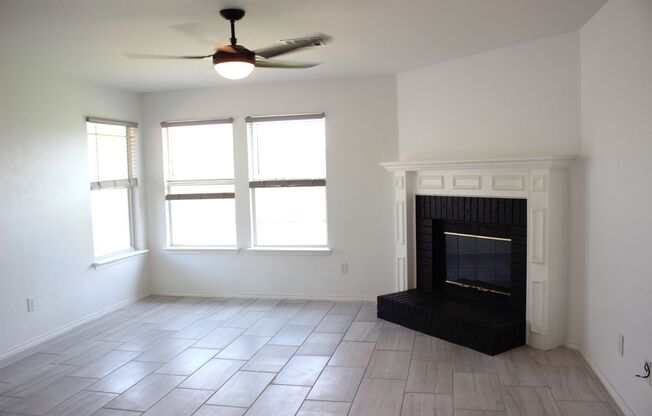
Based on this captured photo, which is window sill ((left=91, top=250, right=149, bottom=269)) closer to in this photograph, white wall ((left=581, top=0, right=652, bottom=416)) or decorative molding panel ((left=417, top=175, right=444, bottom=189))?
decorative molding panel ((left=417, top=175, right=444, bottom=189))

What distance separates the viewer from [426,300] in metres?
4.63

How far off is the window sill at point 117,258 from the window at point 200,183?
0.38 meters

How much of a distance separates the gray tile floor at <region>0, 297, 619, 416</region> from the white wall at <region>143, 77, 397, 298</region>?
2.36 ft

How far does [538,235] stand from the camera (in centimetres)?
389

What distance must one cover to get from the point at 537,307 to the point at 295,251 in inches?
103

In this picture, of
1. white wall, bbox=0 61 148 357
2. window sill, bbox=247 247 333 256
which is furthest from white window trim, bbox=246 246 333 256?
white wall, bbox=0 61 148 357

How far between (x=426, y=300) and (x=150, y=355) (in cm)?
245

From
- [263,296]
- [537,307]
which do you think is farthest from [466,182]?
[263,296]

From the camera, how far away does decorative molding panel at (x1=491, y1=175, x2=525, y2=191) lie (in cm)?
401

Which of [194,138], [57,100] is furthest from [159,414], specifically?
[194,138]

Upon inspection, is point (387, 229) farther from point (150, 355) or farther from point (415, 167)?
point (150, 355)

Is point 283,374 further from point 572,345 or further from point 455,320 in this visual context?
point 572,345

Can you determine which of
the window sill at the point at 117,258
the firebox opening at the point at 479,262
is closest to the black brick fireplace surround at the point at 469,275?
the firebox opening at the point at 479,262

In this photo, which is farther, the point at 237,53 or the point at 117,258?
the point at 117,258
